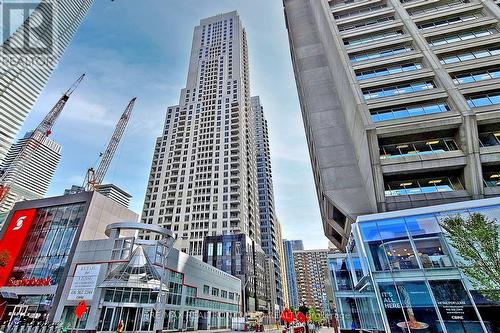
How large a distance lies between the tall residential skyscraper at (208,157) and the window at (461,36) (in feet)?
196

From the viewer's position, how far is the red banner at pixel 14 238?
34.2 metres

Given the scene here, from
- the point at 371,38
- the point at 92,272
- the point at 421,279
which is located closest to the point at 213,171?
the point at 92,272

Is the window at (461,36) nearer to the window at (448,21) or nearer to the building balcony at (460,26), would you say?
the building balcony at (460,26)

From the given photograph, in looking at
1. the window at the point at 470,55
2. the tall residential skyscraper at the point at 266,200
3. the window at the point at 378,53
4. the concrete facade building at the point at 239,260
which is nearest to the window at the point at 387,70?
the window at the point at 378,53

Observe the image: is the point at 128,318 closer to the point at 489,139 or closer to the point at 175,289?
the point at 175,289

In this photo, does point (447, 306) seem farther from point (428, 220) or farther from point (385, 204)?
point (385, 204)

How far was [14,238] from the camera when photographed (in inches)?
1439

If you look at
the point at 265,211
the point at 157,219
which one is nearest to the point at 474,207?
the point at 157,219

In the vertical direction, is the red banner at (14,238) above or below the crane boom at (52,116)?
below

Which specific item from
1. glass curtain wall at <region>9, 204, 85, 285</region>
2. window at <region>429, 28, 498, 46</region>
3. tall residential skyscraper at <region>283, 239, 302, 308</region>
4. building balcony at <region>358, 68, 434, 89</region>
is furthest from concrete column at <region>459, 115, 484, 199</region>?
tall residential skyscraper at <region>283, 239, 302, 308</region>

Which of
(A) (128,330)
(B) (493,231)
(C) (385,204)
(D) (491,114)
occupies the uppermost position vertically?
(D) (491,114)

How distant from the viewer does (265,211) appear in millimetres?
120438

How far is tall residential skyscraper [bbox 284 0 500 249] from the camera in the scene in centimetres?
2566

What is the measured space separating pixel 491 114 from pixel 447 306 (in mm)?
18468
